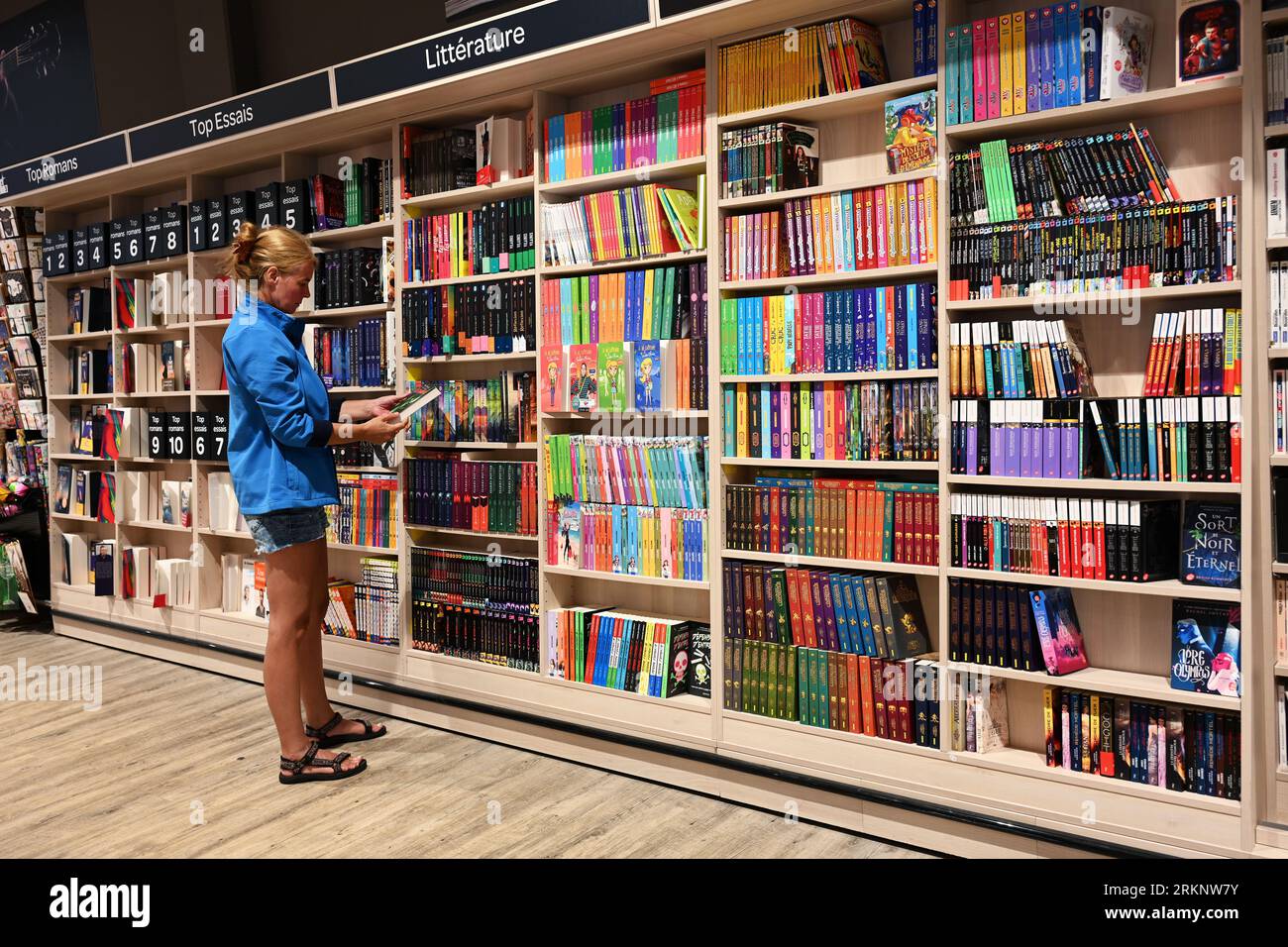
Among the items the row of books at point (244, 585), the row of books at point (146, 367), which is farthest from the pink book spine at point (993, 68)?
the row of books at point (146, 367)

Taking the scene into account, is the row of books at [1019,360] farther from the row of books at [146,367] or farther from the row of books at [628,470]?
the row of books at [146,367]

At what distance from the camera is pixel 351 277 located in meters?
4.83

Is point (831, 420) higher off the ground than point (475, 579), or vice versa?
point (831, 420)

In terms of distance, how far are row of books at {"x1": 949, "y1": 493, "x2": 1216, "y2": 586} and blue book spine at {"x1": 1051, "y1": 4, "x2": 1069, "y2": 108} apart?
3.58 feet

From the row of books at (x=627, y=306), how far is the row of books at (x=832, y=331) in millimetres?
162

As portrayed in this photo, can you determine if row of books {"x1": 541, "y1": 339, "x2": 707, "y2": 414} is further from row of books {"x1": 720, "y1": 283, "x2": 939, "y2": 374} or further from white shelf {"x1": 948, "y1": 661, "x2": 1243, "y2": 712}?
white shelf {"x1": 948, "y1": 661, "x2": 1243, "y2": 712}

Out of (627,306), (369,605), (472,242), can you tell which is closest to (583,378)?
(627,306)

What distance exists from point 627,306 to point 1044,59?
159 centimetres

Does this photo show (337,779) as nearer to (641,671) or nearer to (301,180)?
(641,671)

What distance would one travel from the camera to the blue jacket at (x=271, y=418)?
3.63 m

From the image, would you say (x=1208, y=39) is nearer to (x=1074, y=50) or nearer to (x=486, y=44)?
(x=1074, y=50)
